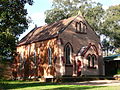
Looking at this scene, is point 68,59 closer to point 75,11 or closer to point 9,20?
point 9,20

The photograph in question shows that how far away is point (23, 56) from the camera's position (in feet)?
141

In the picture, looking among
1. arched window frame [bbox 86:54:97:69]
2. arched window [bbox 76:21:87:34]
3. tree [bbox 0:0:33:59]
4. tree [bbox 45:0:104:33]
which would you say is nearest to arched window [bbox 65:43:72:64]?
arched window frame [bbox 86:54:97:69]

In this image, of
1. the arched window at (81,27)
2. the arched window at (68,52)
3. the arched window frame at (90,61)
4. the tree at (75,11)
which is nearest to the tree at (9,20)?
the arched window at (68,52)

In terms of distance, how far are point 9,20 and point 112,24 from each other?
40.7m

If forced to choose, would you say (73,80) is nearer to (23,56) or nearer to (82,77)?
(82,77)

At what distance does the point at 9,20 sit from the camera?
95.2 feet

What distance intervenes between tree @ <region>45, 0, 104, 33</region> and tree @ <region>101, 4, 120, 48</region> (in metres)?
2.09

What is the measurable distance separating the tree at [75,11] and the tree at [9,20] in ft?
105

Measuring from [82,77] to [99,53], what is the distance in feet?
27.8

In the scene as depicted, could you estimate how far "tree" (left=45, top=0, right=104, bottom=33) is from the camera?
61.2 meters

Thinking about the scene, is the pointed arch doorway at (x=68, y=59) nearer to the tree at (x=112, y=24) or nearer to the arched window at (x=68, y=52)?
the arched window at (x=68, y=52)

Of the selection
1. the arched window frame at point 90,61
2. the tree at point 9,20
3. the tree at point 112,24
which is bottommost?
the arched window frame at point 90,61

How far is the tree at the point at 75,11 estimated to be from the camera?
6122 centimetres

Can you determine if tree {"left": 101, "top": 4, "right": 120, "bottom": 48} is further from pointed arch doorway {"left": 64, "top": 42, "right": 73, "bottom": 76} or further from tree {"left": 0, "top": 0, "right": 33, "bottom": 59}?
tree {"left": 0, "top": 0, "right": 33, "bottom": 59}
